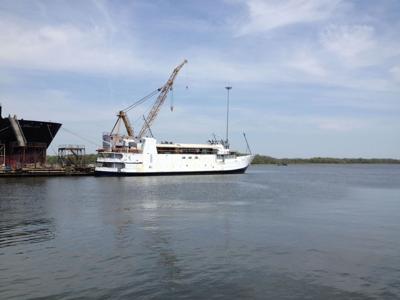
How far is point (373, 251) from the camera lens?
18328 millimetres

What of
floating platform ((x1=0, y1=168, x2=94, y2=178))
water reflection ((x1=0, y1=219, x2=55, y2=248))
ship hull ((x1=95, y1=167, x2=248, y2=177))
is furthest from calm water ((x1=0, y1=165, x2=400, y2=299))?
ship hull ((x1=95, y1=167, x2=248, y2=177))

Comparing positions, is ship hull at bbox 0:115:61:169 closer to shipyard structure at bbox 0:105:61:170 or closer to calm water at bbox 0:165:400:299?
shipyard structure at bbox 0:105:61:170

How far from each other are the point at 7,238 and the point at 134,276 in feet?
29.1

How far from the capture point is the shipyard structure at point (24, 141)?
75.6 m

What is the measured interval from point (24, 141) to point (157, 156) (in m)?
24.1

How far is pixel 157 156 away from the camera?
3479 inches

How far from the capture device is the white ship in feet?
280

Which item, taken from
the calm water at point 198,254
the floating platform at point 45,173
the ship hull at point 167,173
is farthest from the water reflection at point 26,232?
the ship hull at point 167,173

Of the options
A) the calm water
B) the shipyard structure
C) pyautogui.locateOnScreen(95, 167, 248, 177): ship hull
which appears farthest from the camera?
pyautogui.locateOnScreen(95, 167, 248, 177): ship hull

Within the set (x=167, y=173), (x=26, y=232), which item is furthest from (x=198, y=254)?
(x=167, y=173)

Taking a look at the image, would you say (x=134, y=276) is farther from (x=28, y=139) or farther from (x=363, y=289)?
(x=28, y=139)

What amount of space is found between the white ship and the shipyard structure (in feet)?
33.5

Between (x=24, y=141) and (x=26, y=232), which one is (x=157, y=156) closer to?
(x=24, y=141)

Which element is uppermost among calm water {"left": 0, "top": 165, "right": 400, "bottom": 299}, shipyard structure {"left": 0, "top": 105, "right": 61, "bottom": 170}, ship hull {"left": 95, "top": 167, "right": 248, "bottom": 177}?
shipyard structure {"left": 0, "top": 105, "right": 61, "bottom": 170}
